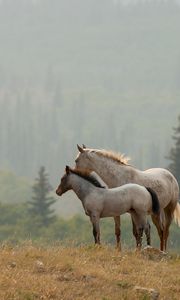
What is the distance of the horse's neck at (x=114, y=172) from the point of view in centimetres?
1859

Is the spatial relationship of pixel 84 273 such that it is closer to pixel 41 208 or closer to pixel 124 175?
pixel 124 175

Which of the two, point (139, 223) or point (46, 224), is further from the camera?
point (46, 224)

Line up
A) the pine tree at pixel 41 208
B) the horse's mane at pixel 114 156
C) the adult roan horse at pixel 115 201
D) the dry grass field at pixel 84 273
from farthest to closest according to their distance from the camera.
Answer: the pine tree at pixel 41 208, the horse's mane at pixel 114 156, the adult roan horse at pixel 115 201, the dry grass field at pixel 84 273

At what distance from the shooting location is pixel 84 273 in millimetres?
13328

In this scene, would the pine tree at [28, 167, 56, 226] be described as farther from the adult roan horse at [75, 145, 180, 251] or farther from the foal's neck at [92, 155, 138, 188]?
the foal's neck at [92, 155, 138, 188]

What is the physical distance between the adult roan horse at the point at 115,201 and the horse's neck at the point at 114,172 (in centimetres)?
133

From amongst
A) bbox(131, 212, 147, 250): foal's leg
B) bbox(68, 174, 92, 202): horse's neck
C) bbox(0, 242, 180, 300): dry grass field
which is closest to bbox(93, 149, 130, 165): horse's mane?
bbox(68, 174, 92, 202): horse's neck

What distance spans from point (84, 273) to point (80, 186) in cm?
428

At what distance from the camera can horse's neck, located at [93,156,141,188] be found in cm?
1859

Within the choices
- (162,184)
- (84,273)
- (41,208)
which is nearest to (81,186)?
(162,184)

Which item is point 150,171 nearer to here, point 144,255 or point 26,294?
point 144,255

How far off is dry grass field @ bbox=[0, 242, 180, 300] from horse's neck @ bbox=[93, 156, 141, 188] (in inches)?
118

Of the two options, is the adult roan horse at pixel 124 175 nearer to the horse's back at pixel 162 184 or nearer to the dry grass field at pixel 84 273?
the horse's back at pixel 162 184

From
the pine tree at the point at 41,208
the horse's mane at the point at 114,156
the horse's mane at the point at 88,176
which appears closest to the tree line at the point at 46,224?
the pine tree at the point at 41,208
